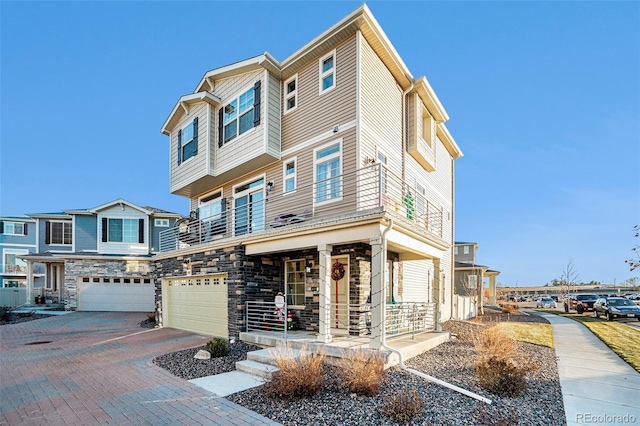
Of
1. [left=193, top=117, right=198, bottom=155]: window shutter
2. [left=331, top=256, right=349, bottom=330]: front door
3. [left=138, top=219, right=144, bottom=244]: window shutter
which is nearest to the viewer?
[left=331, top=256, right=349, bottom=330]: front door

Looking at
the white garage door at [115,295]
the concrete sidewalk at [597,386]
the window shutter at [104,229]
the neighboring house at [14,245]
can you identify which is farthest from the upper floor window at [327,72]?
the neighboring house at [14,245]

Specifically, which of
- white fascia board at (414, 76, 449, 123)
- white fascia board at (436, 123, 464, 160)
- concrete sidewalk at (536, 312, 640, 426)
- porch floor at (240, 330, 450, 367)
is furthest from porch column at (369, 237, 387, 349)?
white fascia board at (436, 123, 464, 160)

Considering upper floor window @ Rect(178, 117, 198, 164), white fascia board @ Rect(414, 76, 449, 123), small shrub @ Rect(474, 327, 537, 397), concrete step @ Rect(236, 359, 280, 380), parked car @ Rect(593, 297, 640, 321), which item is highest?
white fascia board @ Rect(414, 76, 449, 123)

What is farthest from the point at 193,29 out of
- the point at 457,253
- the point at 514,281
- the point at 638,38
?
the point at 514,281

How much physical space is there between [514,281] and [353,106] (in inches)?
2465

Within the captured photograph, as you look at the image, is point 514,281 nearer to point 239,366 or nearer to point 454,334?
point 454,334

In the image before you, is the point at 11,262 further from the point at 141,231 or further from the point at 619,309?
the point at 619,309

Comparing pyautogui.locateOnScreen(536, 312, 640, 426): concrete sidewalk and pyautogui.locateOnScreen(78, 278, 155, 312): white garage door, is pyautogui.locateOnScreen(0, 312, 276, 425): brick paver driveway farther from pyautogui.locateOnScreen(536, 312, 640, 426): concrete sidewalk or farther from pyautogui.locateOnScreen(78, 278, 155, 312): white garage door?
pyautogui.locateOnScreen(78, 278, 155, 312): white garage door

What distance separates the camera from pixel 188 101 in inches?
593

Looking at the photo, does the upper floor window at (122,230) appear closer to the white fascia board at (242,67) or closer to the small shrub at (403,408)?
the white fascia board at (242,67)

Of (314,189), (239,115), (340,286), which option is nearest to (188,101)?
(239,115)

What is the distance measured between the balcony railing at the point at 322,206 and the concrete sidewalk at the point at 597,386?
4.78m

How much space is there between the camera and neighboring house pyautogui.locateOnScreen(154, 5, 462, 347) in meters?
9.55

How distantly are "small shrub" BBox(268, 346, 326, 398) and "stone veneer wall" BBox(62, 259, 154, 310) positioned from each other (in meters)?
19.4
